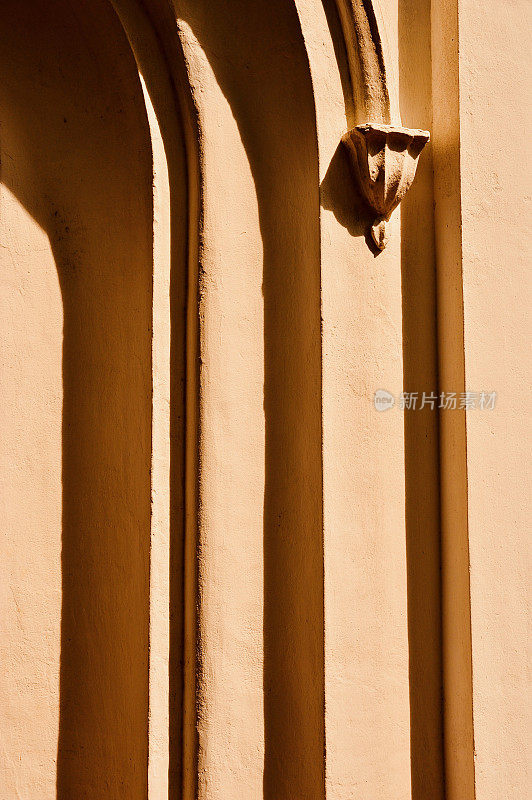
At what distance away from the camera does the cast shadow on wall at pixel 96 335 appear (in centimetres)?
116

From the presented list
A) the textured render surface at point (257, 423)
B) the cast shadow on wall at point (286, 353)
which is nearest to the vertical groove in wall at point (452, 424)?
the textured render surface at point (257, 423)

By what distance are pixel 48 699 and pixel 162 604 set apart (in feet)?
0.79

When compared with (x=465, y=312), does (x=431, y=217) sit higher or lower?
higher

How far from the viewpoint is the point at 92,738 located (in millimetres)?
1173

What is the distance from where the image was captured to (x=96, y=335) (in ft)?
4.09

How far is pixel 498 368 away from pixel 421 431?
16 cm

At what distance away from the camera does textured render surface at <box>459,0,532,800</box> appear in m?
1.17

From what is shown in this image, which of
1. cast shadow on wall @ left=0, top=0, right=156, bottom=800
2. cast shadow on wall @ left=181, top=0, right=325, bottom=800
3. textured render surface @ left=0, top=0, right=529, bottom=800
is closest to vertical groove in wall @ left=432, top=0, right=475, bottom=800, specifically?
textured render surface @ left=0, top=0, right=529, bottom=800

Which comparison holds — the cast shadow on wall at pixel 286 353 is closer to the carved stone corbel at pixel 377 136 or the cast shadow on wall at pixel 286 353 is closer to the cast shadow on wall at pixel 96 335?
the carved stone corbel at pixel 377 136

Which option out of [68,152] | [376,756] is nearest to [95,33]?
[68,152]

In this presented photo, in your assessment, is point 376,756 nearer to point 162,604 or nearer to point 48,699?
point 162,604

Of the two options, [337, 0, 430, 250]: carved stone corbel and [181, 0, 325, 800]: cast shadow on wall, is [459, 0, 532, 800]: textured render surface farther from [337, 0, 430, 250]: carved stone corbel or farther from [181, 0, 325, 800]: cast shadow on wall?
[181, 0, 325, 800]: cast shadow on wall

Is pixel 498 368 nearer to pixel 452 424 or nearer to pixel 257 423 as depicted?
pixel 452 424

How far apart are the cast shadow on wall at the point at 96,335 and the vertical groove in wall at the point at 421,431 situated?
414 millimetres
